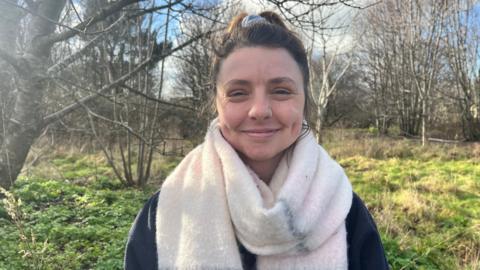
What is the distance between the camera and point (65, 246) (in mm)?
4234

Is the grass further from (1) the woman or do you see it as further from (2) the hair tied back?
(2) the hair tied back

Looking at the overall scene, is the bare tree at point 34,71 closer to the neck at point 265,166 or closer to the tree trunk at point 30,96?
the tree trunk at point 30,96

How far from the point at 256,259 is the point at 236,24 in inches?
35.0

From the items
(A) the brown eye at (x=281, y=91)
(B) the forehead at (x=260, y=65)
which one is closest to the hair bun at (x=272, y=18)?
(B) the forehead at (x=260, y=65)

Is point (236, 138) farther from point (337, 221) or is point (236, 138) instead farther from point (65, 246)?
point (65, 246)

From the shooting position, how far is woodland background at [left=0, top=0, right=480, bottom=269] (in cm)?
379

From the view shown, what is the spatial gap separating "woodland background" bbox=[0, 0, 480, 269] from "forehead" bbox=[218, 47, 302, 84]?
0.55 m

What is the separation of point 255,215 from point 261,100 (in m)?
0.38

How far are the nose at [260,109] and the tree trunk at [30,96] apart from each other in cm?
295

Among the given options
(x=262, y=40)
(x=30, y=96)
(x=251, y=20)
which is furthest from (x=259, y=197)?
(x=30, y=96)

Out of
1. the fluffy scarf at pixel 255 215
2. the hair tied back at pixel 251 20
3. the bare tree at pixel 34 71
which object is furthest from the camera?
the bare tree at pixel 34 71

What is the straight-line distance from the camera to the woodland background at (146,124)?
3791 millimetres

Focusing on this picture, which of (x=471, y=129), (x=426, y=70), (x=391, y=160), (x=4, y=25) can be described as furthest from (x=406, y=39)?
(x=4, y=25)

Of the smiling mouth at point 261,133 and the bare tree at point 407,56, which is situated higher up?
the bare tree at point 407,56
